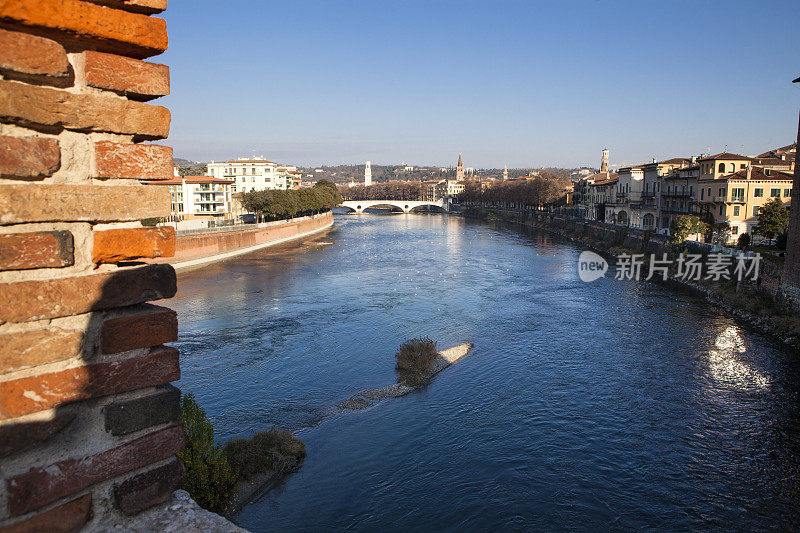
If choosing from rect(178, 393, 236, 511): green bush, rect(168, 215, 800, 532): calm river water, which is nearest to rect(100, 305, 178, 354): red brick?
rect(178, 393, 236, 511): green bush

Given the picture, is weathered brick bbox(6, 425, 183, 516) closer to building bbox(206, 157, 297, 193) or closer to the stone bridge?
building bbox(206, 157, 297, 193)

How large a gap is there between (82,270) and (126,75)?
0.74m

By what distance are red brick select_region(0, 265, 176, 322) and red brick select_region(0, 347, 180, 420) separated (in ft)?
0.68

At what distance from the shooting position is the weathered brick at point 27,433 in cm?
183

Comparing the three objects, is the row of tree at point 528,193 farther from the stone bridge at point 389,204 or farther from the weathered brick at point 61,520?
the weathered brick at point 61,520

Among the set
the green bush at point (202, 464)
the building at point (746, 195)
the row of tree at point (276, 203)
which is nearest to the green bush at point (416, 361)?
the green bush at point (202, 464)

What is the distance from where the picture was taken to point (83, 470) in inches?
78.2

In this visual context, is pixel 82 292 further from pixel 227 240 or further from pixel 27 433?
pixel 227 240

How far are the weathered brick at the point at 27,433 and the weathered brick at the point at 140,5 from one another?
→ 1.47 metres

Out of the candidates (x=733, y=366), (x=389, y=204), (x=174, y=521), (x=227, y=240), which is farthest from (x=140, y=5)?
(x=389, y=204)

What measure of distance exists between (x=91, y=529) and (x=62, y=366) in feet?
1.97

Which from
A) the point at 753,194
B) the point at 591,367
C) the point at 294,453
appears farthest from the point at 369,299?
the point at 753,194

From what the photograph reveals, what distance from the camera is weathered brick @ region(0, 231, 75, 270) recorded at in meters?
1.82

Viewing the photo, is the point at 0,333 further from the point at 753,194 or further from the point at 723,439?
the point at 753,194
